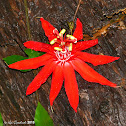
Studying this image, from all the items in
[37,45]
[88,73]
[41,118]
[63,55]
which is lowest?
[41,118]

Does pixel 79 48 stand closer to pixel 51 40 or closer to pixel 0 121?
pixel 51 40

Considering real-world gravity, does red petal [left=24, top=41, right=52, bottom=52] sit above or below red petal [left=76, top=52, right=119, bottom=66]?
above

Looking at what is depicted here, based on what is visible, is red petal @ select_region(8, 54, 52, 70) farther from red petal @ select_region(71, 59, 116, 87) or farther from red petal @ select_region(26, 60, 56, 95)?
red petal @ select_region(71, 59, 116, 87)

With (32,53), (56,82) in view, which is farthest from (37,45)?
(56,82)

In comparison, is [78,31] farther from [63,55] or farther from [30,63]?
[30,63]

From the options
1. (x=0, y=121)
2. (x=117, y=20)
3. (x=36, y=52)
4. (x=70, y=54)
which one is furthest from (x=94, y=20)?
(x=0, y=121)

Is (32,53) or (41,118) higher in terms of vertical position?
(32,53)

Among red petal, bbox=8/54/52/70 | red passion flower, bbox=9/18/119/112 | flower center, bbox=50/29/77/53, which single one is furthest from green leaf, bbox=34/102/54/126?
flower center, bbox=50/29/77/53
